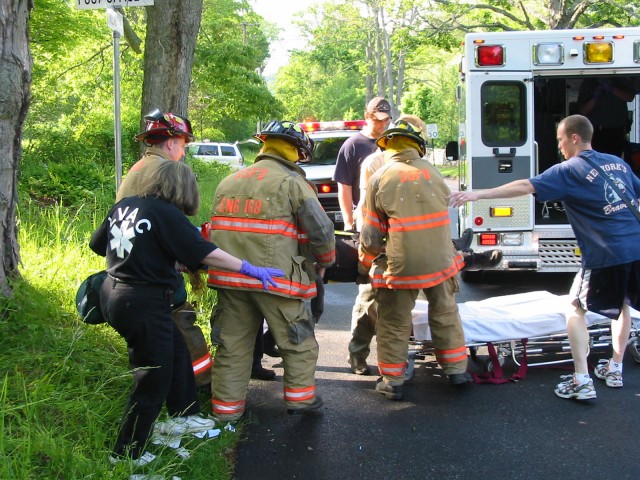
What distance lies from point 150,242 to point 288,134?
134cm

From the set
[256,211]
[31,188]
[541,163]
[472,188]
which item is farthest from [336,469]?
[31,188]

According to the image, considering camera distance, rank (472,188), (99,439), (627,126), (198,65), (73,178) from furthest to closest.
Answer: (198,65) → (73,178) → (627,126) → (472,188) → (99,439)

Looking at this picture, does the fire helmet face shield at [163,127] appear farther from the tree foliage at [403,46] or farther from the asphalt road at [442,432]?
the tree foliage at [403,46]

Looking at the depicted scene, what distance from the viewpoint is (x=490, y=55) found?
282 inches

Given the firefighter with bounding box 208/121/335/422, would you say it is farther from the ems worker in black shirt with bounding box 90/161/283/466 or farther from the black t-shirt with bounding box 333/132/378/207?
the black t-shirt with bounding box 333/132/378/207

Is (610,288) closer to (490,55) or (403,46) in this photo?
(490,55)

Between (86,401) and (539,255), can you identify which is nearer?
(86,401)

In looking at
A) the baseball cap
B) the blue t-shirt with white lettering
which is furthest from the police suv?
the blue t-shirt with white lettering

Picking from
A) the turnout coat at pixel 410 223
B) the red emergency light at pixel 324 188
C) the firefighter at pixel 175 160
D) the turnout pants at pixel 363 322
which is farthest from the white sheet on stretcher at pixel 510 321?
the red emergency light at pixel 324 188

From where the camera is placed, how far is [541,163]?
9602mm

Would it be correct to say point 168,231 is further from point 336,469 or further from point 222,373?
point 336,469

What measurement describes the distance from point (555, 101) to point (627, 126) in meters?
0.99

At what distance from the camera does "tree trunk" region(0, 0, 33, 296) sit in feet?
14.3

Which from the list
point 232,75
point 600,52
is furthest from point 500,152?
point 232,75
